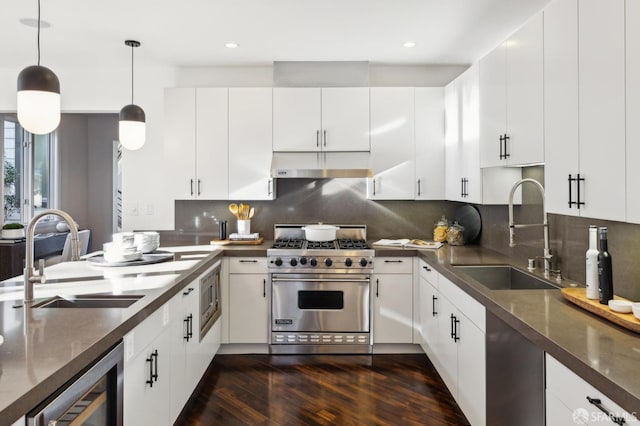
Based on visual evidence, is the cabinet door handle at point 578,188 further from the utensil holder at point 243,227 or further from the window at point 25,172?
the window at point 25,172

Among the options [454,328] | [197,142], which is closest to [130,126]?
[197,142]

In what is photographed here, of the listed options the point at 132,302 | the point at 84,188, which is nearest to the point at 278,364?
the point at 132,302

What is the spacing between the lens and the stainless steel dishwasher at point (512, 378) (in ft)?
5.76

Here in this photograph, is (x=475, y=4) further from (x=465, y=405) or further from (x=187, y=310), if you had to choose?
(x=187, y=310)

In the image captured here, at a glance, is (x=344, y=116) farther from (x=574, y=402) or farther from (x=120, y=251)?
(x=574, y=402)

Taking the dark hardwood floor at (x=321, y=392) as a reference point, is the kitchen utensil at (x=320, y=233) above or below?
above

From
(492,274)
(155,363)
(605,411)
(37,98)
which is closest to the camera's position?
(605,411)

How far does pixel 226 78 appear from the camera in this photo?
170 inches

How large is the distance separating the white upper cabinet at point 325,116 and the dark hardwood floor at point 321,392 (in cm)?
188

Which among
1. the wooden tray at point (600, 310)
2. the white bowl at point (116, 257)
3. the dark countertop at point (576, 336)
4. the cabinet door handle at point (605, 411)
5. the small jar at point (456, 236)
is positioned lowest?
the cabinet door handle at point (605, 411)

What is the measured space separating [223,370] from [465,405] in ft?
6.11

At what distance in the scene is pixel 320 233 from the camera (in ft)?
13.3

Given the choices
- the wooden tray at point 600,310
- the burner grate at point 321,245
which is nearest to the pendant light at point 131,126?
the burner grate at point 321,245

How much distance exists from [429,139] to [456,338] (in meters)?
1.96
